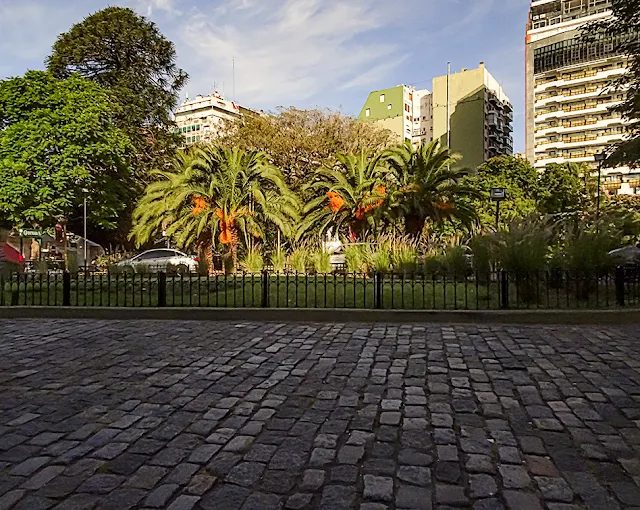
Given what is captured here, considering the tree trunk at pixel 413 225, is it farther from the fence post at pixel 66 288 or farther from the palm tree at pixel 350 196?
the fence post at pixel 66 288

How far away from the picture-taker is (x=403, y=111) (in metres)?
77.1

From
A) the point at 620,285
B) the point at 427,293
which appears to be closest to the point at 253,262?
the point at 427,293

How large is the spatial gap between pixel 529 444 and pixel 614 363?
8.83 ft

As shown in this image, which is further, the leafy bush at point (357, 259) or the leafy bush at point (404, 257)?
the leafy bush at point (357, 259)

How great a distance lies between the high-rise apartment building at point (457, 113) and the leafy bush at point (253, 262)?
2127 inches

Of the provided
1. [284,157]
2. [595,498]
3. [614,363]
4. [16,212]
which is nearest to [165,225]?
[16,212]

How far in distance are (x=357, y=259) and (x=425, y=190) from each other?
5.78m

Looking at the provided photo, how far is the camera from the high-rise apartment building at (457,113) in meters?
70.1

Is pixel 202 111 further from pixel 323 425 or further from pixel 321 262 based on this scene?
pixel 323 425

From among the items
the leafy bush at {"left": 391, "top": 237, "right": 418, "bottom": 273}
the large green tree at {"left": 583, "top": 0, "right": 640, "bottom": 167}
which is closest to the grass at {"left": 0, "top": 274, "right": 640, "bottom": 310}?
the leafy bush at {"left": 391, "top": 237, "right": 418, "bottom": 273}

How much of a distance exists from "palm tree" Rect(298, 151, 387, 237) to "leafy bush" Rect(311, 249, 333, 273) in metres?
4.25

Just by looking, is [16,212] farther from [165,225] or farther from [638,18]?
[638,18]

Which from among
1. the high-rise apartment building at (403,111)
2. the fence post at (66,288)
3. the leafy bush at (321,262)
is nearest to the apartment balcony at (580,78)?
the high-rise apartment building at (403,111)

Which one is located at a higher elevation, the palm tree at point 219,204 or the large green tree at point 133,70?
the large green tree at point 133,70
